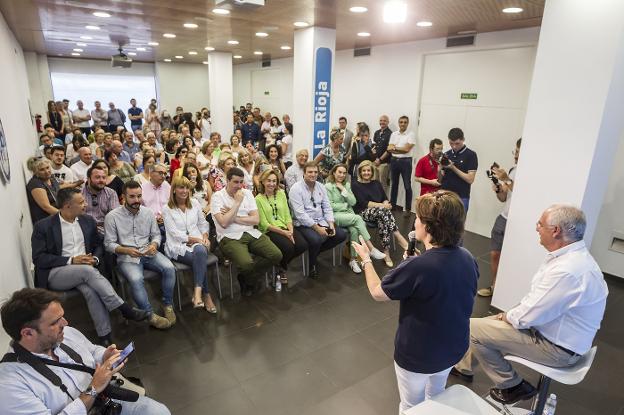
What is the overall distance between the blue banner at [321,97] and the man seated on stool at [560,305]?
4025 millimetres

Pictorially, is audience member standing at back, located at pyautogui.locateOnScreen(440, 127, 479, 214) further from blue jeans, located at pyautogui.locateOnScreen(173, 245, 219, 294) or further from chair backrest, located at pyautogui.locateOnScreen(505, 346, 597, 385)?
blue jeans, located at pyautogui.locateOnScreen(173, 245, 219, 294)

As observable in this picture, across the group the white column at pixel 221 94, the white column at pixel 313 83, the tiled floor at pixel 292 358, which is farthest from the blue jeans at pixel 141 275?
the white column at pixel 221 94

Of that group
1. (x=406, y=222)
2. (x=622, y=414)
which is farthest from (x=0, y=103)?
(x=622, y=414)

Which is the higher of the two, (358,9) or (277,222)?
(358,9)

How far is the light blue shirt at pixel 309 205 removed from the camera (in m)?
4.46

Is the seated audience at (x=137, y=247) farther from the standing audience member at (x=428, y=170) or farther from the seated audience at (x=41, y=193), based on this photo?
the standing audience member at (x=428, y=170)

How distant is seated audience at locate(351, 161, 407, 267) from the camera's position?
484cm

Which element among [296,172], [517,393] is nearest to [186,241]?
[296,172]

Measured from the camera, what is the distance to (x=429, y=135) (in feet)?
22.0

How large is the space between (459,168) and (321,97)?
2330 millimetres

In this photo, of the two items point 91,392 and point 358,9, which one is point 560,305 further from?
point 358,9

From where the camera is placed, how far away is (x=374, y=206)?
4.96 metres

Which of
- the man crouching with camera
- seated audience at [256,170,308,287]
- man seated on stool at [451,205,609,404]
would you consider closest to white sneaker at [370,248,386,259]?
seated audience at [256,170,308,287]

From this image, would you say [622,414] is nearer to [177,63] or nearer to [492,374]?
[492,374]
